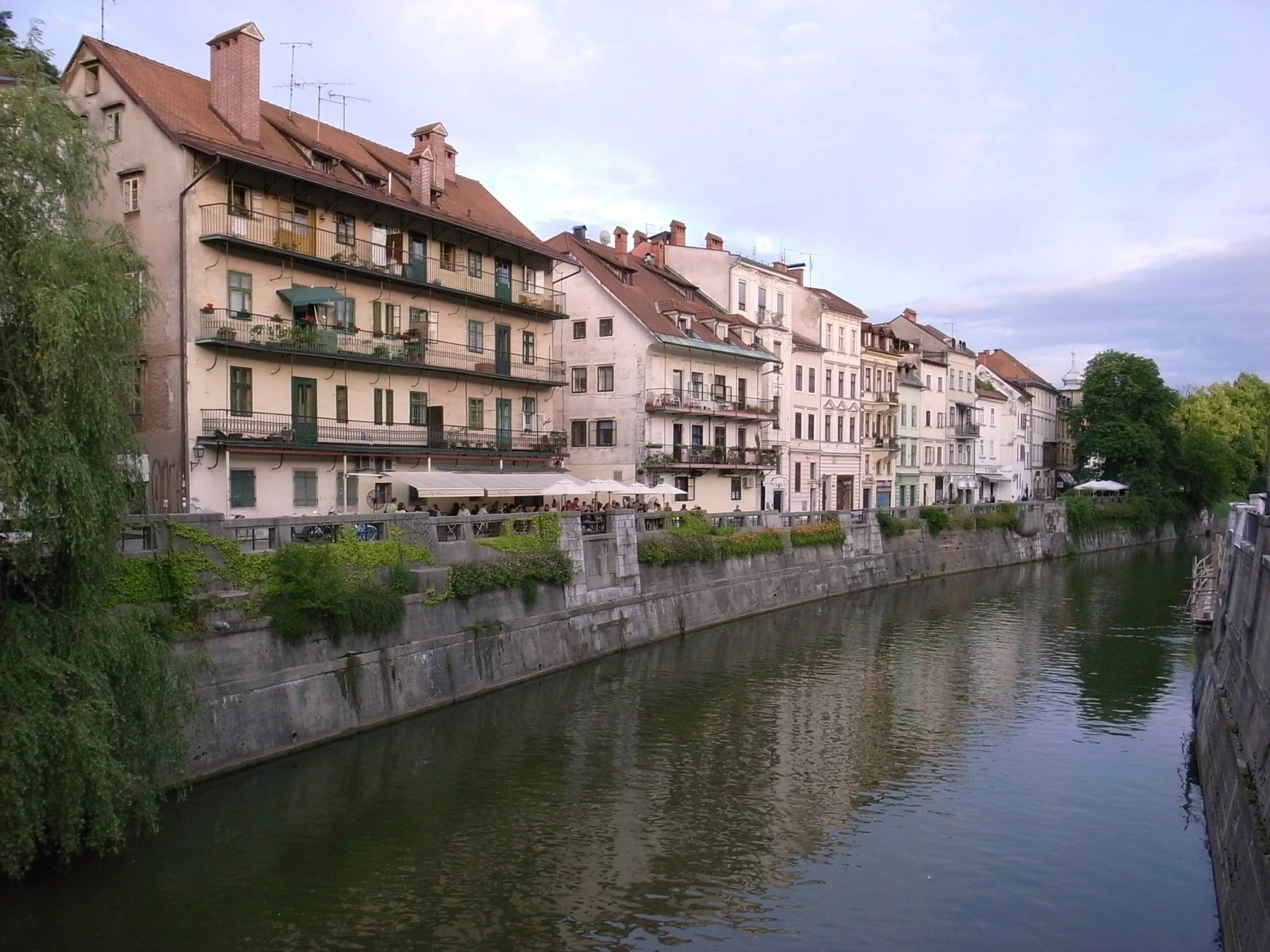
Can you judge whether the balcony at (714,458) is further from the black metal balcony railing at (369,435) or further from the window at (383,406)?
the window at (383,406)

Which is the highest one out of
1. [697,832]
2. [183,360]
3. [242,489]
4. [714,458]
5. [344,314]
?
[344,314]

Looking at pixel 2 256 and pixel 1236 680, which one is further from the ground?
pixel 2 256

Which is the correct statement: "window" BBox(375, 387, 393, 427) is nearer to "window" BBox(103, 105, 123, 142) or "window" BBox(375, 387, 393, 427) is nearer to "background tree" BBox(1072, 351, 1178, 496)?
"window" BBox(103, 105, 123, 142)

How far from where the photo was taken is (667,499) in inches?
1983

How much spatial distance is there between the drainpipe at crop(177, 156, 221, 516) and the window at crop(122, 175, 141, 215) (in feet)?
5.97

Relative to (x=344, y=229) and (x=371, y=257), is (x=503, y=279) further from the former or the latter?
(x=344, y=229)

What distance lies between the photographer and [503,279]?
43.4 metres

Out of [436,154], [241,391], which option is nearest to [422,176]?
[436,154]

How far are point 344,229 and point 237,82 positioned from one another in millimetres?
5618

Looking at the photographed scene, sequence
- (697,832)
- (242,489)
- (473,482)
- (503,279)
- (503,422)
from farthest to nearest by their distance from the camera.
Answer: (503,422) → (503,279) → (473,482) → (242,489) → (697,832)

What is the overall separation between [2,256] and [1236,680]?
68.7 feet

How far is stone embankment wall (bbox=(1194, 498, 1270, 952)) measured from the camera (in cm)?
1239

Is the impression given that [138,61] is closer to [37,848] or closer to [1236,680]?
[37,848]

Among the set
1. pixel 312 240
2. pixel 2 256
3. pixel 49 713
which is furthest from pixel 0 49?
pixel 312 240
